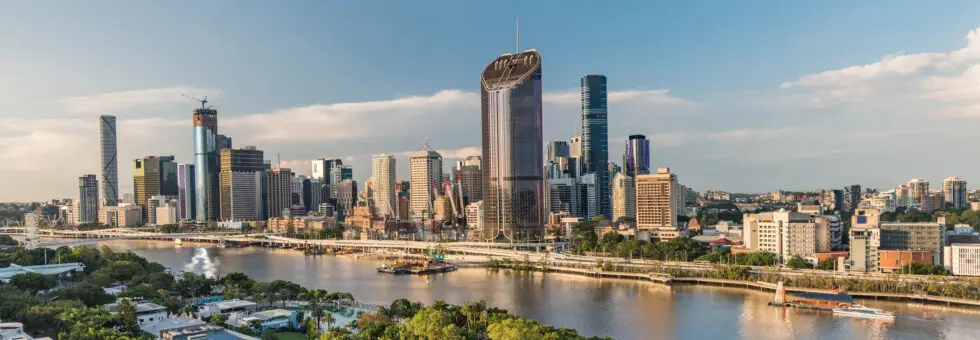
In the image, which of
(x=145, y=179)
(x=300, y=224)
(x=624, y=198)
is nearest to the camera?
(x=624, y=198)

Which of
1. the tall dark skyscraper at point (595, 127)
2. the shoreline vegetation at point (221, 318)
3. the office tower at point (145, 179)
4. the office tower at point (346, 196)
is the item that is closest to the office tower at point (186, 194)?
the office tower at point (145, 179)

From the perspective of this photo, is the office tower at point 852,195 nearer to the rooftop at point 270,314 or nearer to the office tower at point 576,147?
the office tower at point 576,147

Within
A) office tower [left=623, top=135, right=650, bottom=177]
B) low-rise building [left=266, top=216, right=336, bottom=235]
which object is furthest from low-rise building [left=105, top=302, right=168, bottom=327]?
office tower [left=623, top=135, right=650, bottom=177]

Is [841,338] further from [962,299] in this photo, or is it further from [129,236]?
[129,236]

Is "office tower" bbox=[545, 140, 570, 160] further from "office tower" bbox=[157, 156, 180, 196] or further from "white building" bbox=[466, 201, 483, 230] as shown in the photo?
"office tower" bbox=[157, 156, 180, 196]

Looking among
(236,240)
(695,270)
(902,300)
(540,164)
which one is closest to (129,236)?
(236,240)

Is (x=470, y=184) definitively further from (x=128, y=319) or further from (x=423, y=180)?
(x=128, y=319)

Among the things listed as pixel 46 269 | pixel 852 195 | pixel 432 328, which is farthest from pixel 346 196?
pixel 432 328
